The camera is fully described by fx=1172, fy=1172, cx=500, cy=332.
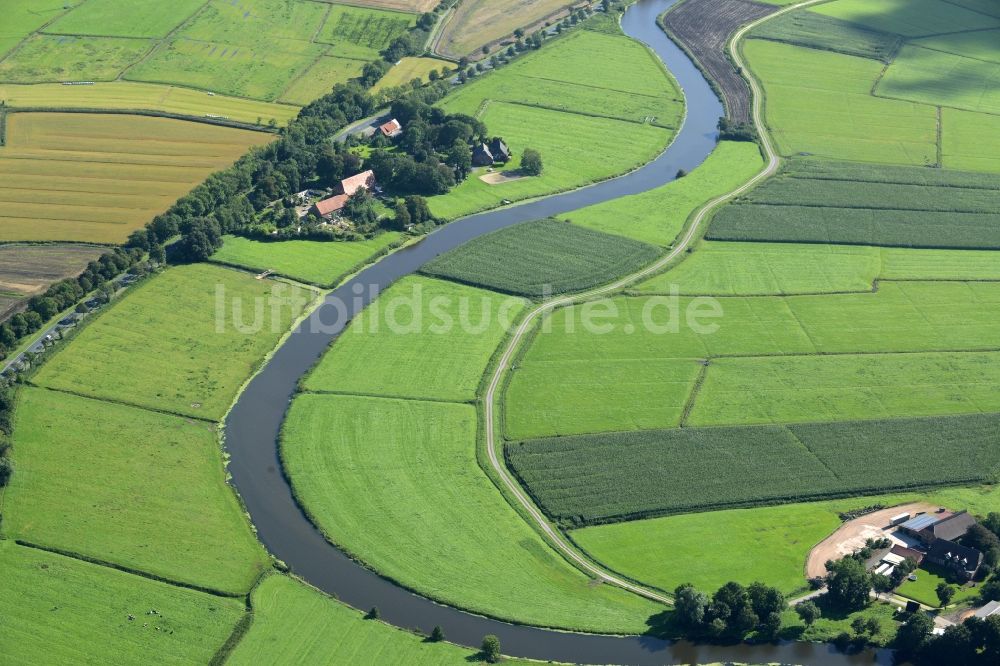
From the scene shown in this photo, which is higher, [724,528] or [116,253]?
[116,253]

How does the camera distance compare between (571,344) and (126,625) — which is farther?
(571,344)

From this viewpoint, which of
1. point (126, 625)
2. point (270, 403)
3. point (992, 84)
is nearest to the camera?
point (126, 625)

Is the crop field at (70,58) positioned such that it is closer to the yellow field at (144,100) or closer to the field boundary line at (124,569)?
the yellow field at (144,100)

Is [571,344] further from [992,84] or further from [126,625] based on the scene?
[992,84]

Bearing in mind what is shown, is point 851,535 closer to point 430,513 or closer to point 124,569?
point 430,513

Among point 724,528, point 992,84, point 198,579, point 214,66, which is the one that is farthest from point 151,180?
point 992,84

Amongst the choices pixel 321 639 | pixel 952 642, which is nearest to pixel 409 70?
pixel 321 639


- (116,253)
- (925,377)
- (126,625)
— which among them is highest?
(116,253)
